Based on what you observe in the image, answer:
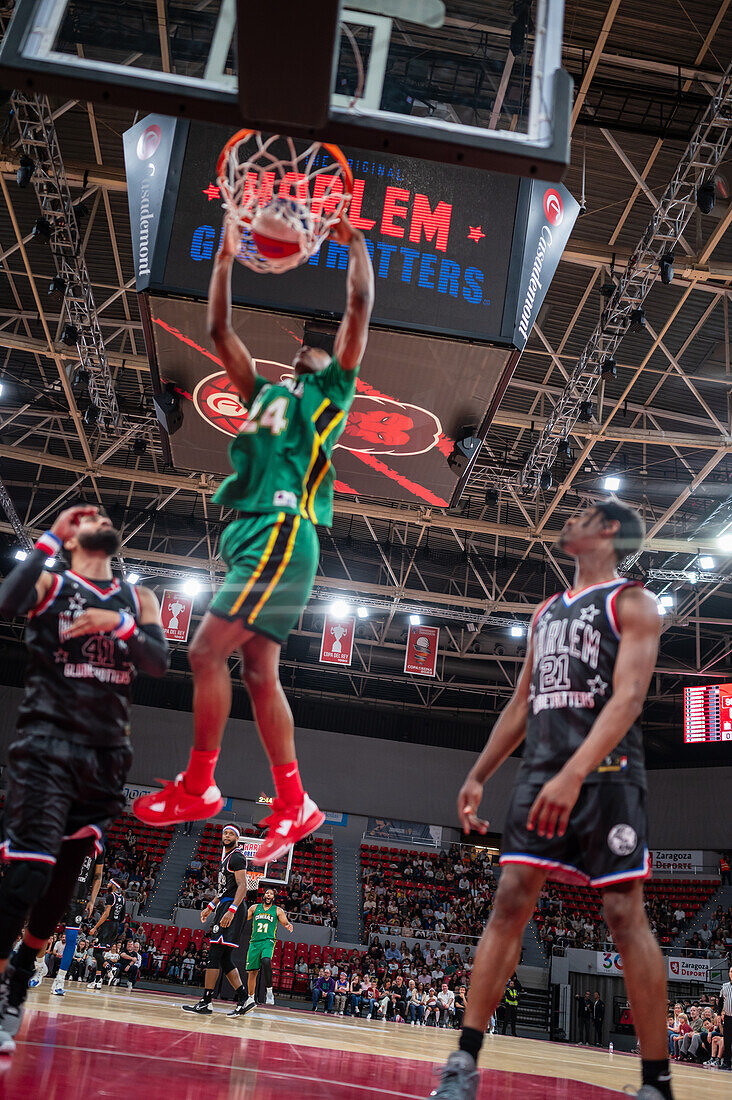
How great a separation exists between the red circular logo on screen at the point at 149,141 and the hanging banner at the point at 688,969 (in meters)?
23.1

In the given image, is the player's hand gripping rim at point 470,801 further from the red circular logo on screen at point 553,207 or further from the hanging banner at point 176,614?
the hanging banner at point 176,614

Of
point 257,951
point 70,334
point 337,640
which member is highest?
point 70,334

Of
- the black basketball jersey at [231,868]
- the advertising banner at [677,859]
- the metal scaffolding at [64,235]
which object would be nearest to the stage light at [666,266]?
the metal scaffolding at [64,235]

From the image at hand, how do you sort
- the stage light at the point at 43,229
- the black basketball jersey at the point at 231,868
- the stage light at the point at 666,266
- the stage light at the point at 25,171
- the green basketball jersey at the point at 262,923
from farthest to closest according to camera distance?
the green basketball jersey at the point at 262,923 → the stage light at the point at 43,229 → the stage light at the point at 666,266 → the stage light at the point at 25,171 → the black basketball jersey at the point at 231,868

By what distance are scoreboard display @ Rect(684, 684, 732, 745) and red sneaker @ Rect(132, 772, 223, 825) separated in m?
17.6

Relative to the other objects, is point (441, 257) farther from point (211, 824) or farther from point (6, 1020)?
point (211, 824)

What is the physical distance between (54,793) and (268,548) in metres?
1.29

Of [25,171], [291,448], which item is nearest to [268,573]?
[291,448]

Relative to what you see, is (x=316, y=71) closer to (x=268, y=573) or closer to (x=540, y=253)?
(x=268, y=573)

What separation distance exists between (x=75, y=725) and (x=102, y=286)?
42.9ft

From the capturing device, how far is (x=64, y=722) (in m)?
3.68

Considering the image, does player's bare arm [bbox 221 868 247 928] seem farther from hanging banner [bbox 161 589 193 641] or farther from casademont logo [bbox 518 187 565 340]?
hanging banner [bbox 161 589 193 641]

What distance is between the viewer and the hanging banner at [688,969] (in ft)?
74.2

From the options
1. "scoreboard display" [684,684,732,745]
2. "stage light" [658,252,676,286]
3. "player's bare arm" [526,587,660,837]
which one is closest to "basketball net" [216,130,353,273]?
"player's bare arm" [526,587,660,837]
